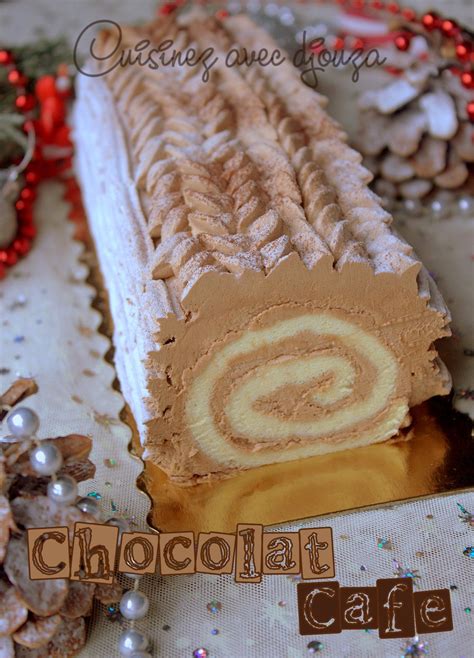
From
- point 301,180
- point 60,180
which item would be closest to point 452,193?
point 301,180

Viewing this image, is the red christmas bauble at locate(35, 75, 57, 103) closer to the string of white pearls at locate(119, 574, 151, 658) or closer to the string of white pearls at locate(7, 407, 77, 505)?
the string of white pearls at locate(7, 407, 77, 505)

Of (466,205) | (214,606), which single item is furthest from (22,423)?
(466,205)

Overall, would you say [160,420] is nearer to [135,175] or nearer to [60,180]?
[135,175]

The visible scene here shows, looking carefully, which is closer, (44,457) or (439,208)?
(44,457)

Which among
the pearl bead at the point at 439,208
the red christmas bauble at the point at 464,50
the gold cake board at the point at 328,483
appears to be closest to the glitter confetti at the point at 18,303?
the gold cake board at the point at 328,483

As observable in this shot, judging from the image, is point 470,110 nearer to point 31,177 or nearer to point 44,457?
point 31,177

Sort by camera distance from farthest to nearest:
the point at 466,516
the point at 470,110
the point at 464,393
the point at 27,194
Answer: the point at 27,194 < the point at 470,110 < the point at 464,393 < the point at 466,516

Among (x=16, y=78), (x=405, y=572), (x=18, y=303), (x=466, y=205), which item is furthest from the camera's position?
(x=16, y=78)
